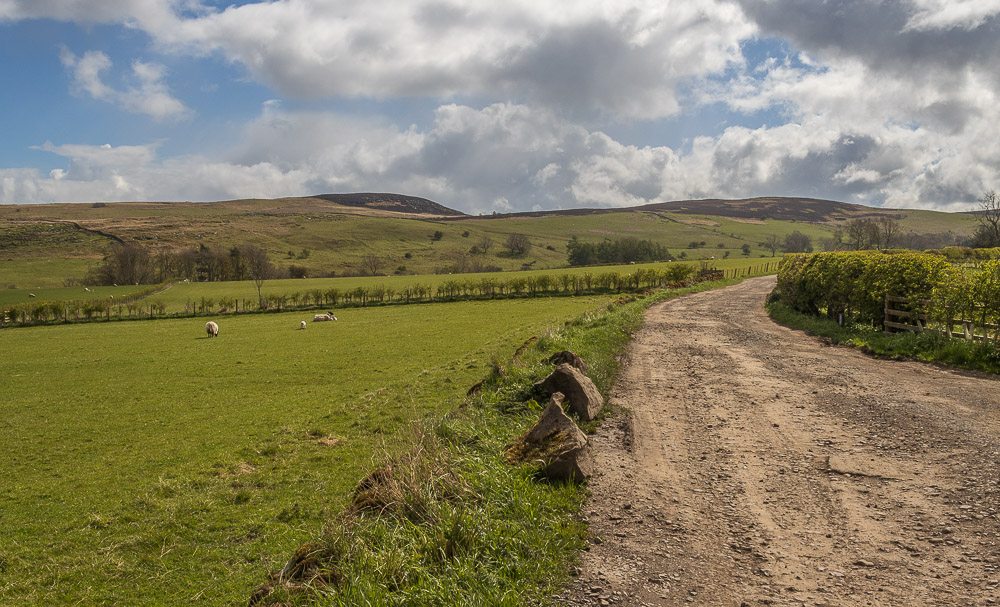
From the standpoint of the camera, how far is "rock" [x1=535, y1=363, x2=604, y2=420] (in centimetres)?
1106

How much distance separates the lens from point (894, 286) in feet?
62.1

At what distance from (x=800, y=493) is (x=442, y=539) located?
501 cm

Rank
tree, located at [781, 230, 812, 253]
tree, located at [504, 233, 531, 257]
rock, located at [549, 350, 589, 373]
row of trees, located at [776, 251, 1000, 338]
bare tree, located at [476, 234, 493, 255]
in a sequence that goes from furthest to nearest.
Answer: tree, located at [781, 230, 812, 253], bare tree, located at [476, 234, 493, 255], tree, located at [504, 233, 531, 257], row of trees, located at [776, 251, 1000, 338], rock, located at [549, 350, 589, 373]

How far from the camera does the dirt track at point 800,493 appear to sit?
5.23m

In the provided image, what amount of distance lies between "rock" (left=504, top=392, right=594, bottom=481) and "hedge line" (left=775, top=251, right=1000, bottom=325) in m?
14.6

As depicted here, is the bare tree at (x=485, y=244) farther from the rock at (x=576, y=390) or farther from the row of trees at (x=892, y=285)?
the rock at (x=576, y=390)

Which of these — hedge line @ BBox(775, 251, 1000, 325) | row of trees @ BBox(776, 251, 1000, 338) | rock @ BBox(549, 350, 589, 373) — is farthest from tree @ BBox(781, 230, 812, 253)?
rock @ BBox(549, 350, 589, 373)

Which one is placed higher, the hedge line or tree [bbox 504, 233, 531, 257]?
tree [bbox 504, 233, 531, 257]

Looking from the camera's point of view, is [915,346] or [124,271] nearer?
[915,346]

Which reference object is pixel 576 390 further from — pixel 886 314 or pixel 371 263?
pixel 371 263

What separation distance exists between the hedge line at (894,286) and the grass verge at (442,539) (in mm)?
15392

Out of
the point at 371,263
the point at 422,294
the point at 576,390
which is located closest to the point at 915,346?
the point at 576,390

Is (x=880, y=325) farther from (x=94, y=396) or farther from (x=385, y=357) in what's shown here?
(x=94, y=396)

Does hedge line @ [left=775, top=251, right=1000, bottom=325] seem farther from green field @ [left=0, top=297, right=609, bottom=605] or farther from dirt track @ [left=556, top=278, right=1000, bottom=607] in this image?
green field @ [left=0, top=297, right=609, bottom=605]
